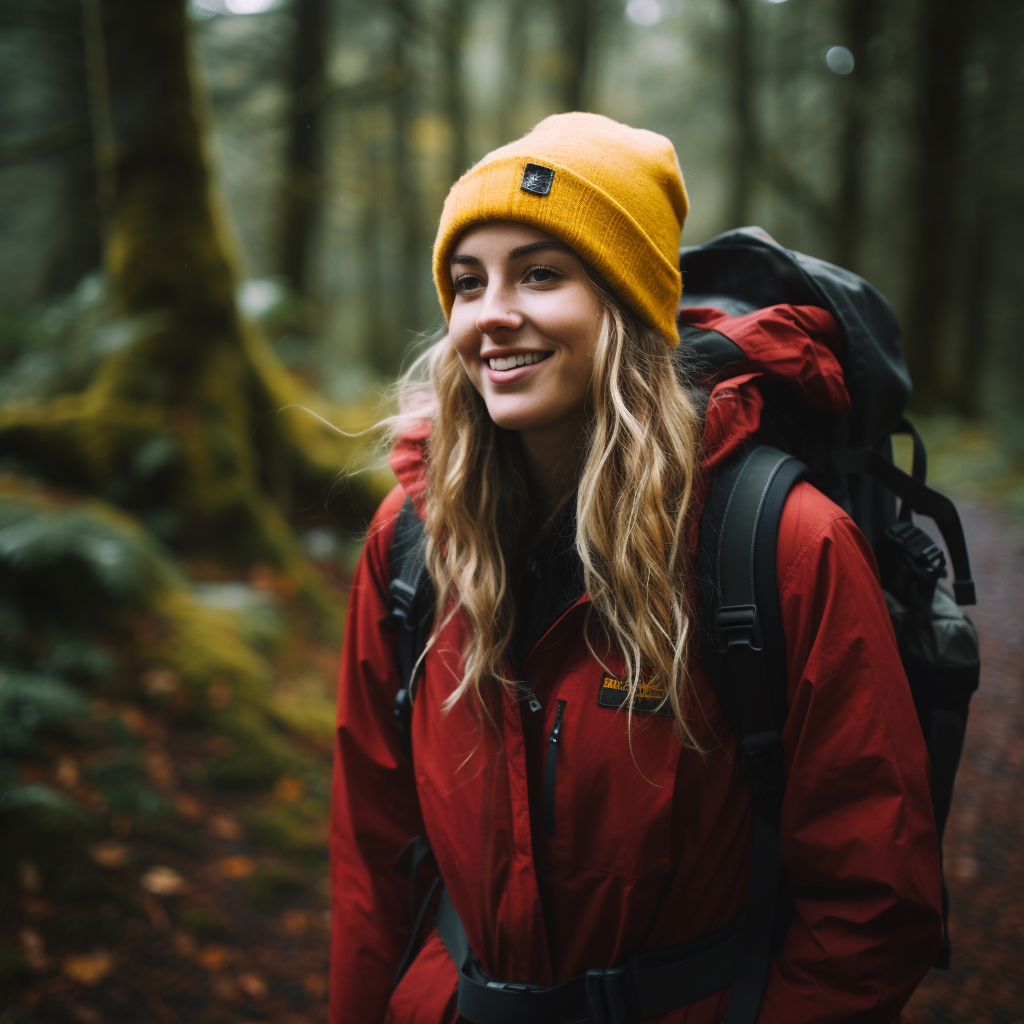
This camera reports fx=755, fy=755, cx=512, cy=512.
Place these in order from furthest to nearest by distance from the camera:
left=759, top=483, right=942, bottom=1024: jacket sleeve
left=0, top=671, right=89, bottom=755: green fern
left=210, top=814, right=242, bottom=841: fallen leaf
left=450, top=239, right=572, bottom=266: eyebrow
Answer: left=210, top=814, right=242, bottom=841: fallen leaf, left=0, top=671, right=89, bottom=755: green fern, left=450, top=239, right=572, bottom=266: eyebrow, left=759, top=483, right=942, bottom=1024: jacket sleeve

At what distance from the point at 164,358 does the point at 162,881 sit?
11.9ft

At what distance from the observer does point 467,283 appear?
2.01 m

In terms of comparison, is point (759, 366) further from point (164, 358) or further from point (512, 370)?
point (164, 358)

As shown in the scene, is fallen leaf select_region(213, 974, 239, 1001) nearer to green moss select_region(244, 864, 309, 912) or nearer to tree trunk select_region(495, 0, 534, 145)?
green moss select_region(244, 864, 309, 912)

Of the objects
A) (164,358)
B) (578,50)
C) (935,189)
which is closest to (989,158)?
(935,189)

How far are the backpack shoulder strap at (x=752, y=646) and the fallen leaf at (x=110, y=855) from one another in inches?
114

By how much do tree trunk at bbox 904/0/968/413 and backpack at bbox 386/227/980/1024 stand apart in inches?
393

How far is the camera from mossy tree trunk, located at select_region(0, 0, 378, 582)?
5305mm

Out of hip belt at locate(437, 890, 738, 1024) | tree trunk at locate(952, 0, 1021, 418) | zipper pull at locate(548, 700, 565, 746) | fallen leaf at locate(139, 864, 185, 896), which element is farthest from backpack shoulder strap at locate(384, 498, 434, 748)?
tree trunk at locate(952, 0, 1021, 418)

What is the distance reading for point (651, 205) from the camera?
1.99 m

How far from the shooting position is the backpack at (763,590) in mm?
1650

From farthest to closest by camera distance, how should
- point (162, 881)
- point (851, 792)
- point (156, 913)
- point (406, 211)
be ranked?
point (406, 211), point (162, 881), point (156, 913), point (851, 792)

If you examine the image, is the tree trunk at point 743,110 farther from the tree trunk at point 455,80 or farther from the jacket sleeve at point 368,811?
the jacket sleeve at point 368,811

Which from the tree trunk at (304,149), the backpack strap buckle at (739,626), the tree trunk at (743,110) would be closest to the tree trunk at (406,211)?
the tree trunk at (304,149)
